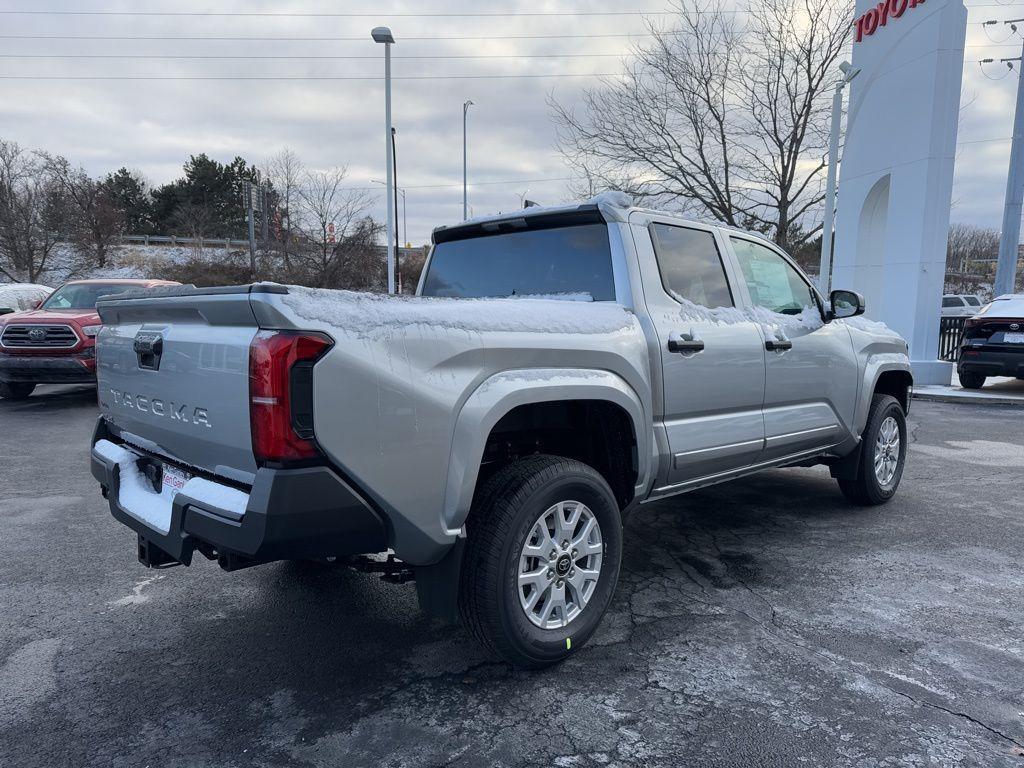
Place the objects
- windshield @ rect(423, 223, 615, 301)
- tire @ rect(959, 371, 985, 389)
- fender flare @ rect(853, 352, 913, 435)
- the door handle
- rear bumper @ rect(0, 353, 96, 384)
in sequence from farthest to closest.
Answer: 1. tire @ rect(959, 371, 985, 389)
2. rear bumper @ rect(0, 353, 96, 384)
3. fender flare @ rect(853, 352, 913, 435)
4. windshield @ rect(423, 223, 615, 301)
5. the door handle

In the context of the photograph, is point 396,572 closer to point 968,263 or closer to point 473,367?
point 473,367

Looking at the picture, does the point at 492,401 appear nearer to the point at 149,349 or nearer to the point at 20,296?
the point at 149,349

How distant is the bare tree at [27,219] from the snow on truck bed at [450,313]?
39.7 meters

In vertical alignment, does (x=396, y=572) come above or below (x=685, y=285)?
below

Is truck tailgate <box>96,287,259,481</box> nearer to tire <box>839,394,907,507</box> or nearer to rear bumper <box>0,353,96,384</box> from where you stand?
tire <box>839,394,907,507</box>

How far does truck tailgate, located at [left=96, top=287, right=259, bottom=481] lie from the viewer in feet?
7.62

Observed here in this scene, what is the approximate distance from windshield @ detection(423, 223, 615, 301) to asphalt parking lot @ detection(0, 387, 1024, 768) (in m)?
1.65

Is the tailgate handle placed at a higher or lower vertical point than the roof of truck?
lower

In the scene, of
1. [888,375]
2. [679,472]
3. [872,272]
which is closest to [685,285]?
[679,472]

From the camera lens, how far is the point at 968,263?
67.3 metres

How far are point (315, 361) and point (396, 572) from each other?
1.11 metres

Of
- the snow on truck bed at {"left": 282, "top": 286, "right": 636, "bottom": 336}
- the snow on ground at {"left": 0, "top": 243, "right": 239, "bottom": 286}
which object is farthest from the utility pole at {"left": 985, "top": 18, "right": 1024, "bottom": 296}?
the snow on ground at {"left": 0, "top": 243, "right": 239, "bottom": 286}

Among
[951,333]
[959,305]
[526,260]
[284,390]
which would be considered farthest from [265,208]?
[284,390]

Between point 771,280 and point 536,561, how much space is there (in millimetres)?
2655
